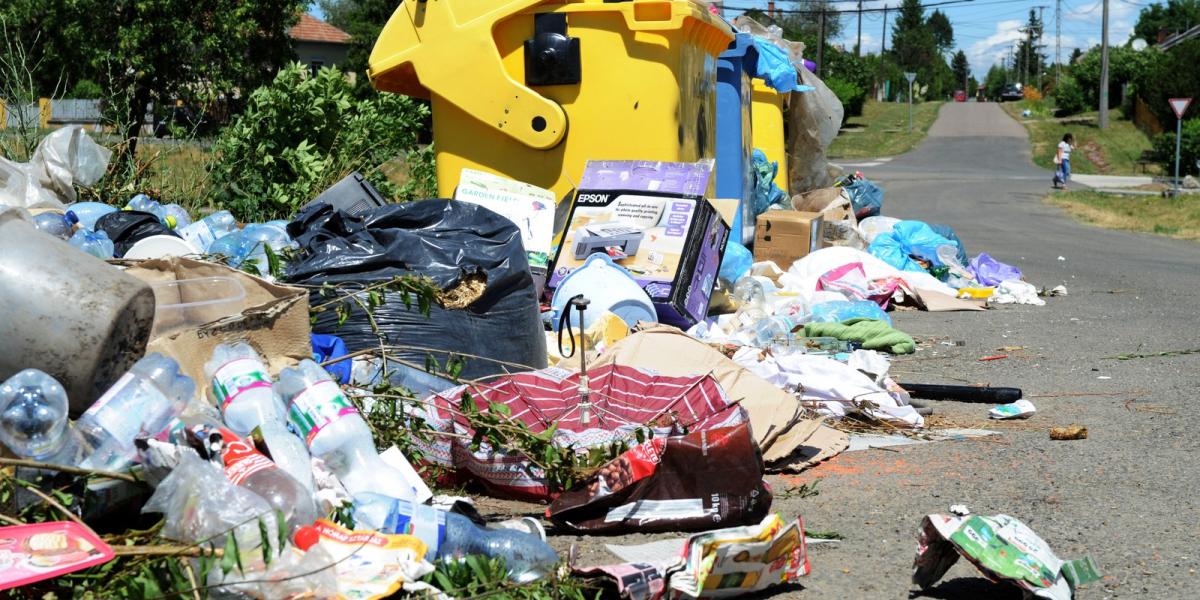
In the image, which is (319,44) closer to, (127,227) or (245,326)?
(127,227)

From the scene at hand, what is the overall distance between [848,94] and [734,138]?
40.6m

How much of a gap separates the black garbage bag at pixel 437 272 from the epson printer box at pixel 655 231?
1.20 m

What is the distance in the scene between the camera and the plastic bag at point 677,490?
3.15m

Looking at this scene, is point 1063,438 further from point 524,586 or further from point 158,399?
point 158,399

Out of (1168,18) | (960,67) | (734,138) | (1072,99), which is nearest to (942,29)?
(960,67)

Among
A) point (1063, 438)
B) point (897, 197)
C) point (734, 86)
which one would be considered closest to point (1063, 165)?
point (897, 197)

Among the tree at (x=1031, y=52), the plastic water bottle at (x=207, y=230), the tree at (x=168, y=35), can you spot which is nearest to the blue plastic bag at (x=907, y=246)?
the plastic water bottle at (x=207, y=230)

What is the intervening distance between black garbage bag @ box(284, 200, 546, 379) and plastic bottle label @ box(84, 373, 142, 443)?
1251 millimetres

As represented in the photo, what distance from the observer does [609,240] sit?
5.89 meters

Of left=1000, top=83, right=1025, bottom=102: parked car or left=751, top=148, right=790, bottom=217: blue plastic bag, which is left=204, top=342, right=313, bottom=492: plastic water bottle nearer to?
left=751, top=148, right=790, bottom=217: blue plastic bag

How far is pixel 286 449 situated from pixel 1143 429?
124 inches

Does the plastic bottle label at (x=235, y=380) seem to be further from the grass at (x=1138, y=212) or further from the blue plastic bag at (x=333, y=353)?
the grass at (x=1138, y=212)

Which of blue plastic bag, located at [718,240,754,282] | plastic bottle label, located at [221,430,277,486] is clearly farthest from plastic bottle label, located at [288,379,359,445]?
blue plastic bag, located at [718,240,754,282]

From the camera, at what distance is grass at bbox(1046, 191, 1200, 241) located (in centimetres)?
1536
